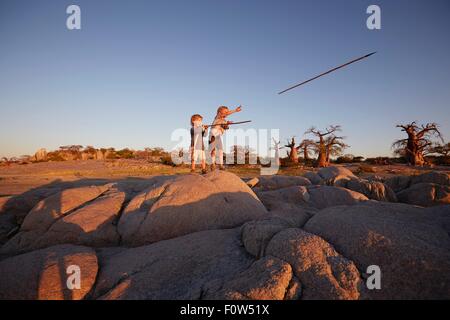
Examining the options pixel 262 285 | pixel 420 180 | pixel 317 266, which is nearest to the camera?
pixel 262 285

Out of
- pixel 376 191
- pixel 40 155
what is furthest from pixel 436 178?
pixel 40 155

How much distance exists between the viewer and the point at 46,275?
234 centimetres

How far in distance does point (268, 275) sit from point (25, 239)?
13.3 feet

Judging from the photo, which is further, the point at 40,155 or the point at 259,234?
the point at 40,155

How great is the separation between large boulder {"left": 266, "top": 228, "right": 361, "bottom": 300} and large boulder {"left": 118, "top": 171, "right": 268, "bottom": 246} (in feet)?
4.66

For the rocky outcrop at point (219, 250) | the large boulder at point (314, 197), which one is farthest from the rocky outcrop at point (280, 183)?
the rocky outcrop at point (219, 250)

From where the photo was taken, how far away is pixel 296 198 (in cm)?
564

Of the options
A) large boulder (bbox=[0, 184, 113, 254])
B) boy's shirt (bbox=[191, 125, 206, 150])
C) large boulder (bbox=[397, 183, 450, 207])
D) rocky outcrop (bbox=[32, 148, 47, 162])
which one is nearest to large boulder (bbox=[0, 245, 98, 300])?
large boulder (bbox=[0, 184, 113, 254])

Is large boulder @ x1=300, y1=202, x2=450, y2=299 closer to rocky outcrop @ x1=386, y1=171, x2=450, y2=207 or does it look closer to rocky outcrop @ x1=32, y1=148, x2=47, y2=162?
rocky outcrop @ x1=386, y1=171, x2=450, y2=207

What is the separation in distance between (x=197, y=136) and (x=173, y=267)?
6653 millimetres

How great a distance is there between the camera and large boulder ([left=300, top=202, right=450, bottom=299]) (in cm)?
177

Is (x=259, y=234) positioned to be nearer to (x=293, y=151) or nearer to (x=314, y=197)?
(x=314, y=197)
